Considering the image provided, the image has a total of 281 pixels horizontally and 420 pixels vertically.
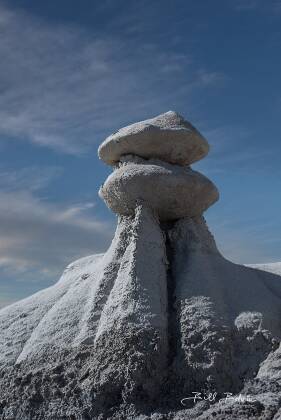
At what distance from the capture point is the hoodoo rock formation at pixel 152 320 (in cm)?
898

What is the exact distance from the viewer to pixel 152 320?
952cm

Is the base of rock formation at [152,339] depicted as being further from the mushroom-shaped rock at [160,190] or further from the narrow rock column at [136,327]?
the mushroom-shaped rock at [160,190]

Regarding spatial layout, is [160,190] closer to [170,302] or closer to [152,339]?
[170,302]

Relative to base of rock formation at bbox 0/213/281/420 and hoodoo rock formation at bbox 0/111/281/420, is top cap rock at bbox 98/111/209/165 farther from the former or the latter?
base of rock formation at bbox 0/213/281/420

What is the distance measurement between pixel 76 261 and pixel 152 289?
13.1 feet

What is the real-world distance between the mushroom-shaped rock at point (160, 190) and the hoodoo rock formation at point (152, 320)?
0.02 meters

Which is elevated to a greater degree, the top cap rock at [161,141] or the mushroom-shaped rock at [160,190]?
the top cap rock at [161,141]

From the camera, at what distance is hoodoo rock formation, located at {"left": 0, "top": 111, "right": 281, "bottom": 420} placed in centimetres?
898

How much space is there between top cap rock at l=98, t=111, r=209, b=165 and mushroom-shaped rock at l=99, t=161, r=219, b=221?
0.81 feet

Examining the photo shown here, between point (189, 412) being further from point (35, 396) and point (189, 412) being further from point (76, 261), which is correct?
point (76, 261)
